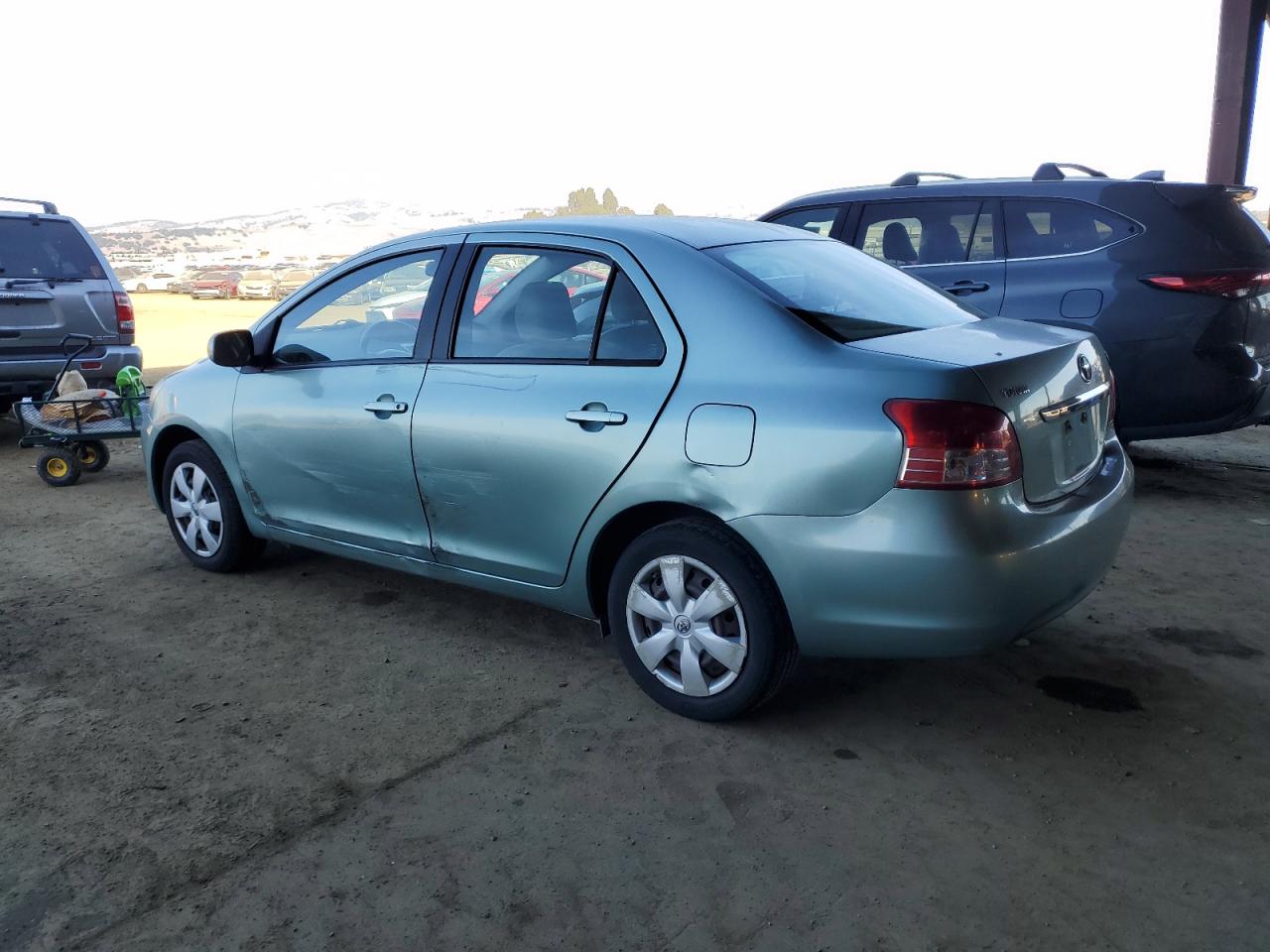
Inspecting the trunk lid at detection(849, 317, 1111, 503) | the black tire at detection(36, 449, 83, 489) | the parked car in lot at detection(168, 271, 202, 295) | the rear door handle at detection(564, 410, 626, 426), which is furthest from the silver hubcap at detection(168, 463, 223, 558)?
the parked car in lot at detection(168, 271, 202, 295)

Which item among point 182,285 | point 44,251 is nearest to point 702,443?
point 44,251

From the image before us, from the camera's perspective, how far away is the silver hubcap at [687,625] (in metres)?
3.30

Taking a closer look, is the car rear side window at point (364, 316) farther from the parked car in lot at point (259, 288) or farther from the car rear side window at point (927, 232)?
the parked car in lot at point (259, 288)

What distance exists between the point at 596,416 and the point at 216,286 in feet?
125

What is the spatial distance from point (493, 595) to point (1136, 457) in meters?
4.78

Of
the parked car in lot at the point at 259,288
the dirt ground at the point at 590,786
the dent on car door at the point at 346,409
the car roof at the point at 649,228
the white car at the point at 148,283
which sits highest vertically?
the car roof at the point at 649,228

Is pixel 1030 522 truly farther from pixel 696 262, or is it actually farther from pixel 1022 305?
pixel 1022 305

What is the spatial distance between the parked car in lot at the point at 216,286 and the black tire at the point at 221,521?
34.6 m

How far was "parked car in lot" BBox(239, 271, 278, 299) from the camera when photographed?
3659 cm

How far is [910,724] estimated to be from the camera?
3443mm

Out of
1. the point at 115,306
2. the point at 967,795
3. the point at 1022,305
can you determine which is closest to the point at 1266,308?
the point at 1022,305

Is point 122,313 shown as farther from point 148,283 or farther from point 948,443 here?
point 148,283

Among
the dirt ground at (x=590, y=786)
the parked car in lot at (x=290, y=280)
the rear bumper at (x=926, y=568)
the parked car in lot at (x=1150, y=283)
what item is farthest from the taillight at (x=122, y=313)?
the parked car in lot at (x=290, y=280)

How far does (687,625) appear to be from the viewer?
338 cm
